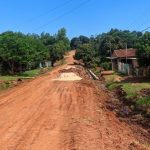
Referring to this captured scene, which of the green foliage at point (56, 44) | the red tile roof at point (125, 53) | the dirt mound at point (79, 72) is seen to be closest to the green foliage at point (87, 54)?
the red tile roof at point (125, 53)

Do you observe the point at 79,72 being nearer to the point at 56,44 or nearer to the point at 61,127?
the point at 61,127

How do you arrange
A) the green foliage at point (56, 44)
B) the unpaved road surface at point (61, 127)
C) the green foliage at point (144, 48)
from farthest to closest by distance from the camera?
the green foliage at point (56, 44) < the green foliage at point (144, 48) < the unpaved road surface at point (61, 127)

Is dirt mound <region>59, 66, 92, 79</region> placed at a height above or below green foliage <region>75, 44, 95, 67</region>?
below

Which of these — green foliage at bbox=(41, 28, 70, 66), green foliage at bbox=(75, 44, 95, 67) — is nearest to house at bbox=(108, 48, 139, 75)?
green foliage at bbox=(75, 44, 95, 67)

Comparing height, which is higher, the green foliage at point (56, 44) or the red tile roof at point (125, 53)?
the green foliage at point (56, 44)

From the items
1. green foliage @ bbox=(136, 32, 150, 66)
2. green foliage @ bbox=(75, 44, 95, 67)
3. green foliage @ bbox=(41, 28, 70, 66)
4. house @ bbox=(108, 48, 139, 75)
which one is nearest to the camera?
green foliage @ bbox=(136, 32, 150, 66)

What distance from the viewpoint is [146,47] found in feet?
137

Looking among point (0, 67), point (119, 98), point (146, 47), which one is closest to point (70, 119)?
point (119, 98)

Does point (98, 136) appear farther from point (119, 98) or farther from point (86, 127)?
point (119, 98)

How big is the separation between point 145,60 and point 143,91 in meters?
14.8

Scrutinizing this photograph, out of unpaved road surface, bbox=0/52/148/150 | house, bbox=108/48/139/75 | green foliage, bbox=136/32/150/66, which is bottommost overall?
unpaved road surface, bbox=0/52/148/150

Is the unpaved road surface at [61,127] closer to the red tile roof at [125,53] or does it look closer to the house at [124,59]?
the house at [124,59]

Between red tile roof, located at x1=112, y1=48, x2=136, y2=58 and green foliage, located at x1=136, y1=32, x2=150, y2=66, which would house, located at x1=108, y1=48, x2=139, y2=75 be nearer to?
red tile roof, located at x1=112, y1=48, x2=136, y2=58

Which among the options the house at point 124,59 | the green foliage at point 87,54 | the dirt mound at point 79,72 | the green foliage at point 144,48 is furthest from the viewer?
the green foliage at point 87,54
